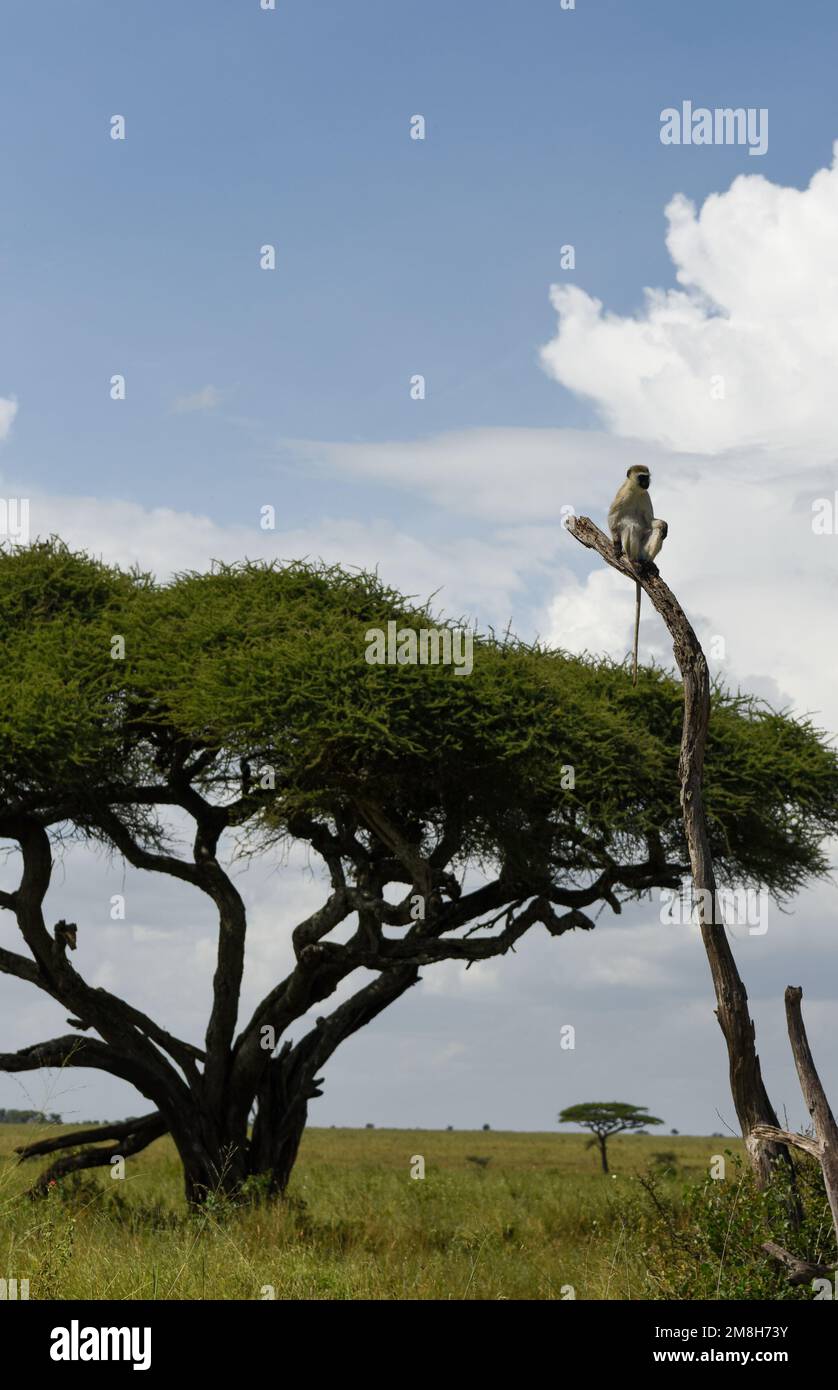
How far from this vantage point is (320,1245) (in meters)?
15.6

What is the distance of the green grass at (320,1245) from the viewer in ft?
38.8

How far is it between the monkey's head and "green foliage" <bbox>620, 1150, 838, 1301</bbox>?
564cm

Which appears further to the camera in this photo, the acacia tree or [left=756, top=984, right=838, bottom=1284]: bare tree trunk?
the acacia tree

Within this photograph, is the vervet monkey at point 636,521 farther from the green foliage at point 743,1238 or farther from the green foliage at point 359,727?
the green foliage at point 359,727

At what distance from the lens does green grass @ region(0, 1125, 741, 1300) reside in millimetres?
11812

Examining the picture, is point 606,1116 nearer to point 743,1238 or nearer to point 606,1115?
point 606,1115

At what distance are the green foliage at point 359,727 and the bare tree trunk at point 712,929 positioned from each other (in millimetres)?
6356

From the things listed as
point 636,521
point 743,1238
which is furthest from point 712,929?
point 636,521

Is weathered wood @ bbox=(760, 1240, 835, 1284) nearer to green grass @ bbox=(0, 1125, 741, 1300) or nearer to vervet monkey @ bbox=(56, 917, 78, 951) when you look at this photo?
green grass @ bbox=(0, 1125, 741, 1300)

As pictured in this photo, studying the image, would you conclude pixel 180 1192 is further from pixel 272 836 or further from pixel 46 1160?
pixel 272 836

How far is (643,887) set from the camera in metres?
20.8

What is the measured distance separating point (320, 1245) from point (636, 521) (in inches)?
339

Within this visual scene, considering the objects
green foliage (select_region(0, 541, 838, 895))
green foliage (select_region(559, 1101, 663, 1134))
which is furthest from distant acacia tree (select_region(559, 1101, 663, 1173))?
green foliage (select_region(0, 541, 838, 895))

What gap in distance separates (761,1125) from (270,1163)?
1160 centimetres
